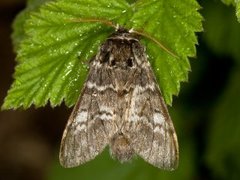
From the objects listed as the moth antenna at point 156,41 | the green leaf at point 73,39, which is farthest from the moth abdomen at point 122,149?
the moth antenna at point 156,41

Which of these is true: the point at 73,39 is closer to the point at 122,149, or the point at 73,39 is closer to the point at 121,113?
the point at 121,113

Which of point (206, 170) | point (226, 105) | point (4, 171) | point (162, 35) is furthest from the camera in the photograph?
point (4, 171)

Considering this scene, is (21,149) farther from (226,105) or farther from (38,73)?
(38,73)

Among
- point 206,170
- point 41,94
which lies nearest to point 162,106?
point 41,94

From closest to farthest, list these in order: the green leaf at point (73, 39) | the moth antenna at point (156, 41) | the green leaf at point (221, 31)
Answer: the moth antenna at point (156, 41) < the green leaf at point (73, 39) < the green leaf at point (221, 31)

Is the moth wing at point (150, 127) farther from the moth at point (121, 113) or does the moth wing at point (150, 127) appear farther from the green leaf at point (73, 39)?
the green leaf at point (73, 39)

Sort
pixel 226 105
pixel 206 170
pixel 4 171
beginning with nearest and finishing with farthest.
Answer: pixel 226 105
pixel 206 170
pixel 4 171

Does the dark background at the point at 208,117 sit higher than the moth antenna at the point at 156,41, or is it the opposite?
the moth antenna at the point at 156,41

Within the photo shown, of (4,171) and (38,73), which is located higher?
(38,73)
